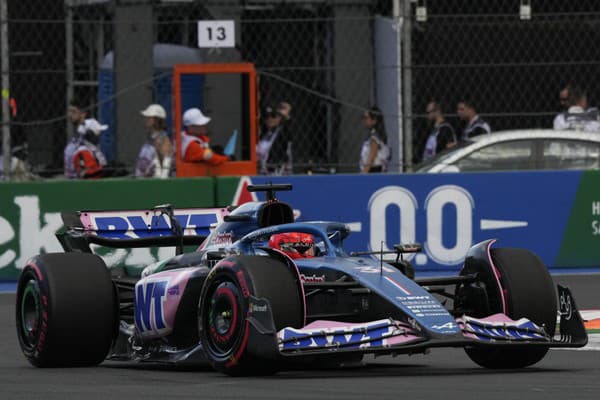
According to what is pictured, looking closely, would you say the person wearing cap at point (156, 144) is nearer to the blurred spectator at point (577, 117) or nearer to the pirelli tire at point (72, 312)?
the blurred spectator at point (577, 117)

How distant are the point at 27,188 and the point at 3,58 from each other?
4.20ft

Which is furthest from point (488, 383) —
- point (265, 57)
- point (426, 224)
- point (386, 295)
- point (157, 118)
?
point (265, 57)

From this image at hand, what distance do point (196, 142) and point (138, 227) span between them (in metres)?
6.88

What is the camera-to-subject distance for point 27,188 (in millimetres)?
16250

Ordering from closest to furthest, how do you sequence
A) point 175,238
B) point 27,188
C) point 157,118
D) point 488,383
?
point 488,383
point 175,238
point 27,188
point 157,118

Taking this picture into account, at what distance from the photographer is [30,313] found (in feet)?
33.3

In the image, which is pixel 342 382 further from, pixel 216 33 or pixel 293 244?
pixel 216 33

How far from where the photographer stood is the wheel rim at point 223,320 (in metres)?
8.58

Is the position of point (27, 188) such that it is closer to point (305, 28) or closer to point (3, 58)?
point (3, 58)

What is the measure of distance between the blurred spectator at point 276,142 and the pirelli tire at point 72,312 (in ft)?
29.7

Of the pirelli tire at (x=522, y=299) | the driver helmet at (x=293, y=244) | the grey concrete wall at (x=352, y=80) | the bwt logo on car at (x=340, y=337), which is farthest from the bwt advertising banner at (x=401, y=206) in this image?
the bwt logo on car at (x=340, y=337)

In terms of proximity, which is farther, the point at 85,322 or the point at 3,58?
the point at 3,58

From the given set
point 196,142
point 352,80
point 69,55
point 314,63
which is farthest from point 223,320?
point 69,55

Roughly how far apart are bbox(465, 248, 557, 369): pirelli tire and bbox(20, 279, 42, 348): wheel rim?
8.24ft
